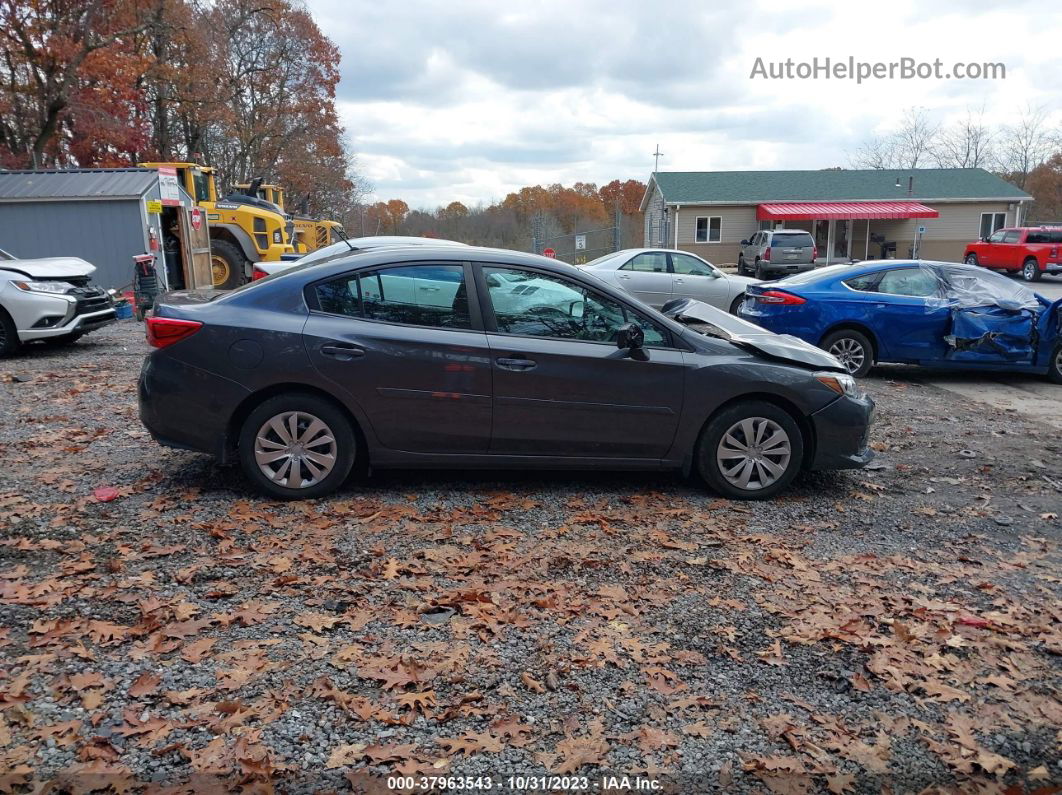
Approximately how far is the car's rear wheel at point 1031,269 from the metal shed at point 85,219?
3087cm

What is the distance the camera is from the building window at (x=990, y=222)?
42406 mm

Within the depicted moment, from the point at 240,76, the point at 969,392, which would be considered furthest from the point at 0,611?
the point at 240,76

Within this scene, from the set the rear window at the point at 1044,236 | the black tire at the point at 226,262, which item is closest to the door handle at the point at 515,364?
the black tire at the point at 226,262

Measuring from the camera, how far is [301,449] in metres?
5.14

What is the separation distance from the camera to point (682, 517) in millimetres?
5141

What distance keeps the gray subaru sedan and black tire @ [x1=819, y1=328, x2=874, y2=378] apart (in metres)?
5.09

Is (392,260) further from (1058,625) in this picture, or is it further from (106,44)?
(106,44)

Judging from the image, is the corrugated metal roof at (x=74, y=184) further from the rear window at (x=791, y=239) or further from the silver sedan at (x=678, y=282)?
the rear window at (x=791, y=239)

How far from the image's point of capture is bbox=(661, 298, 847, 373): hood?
18.2ft

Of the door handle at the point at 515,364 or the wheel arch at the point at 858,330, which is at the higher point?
the door handle at the point at 515,364

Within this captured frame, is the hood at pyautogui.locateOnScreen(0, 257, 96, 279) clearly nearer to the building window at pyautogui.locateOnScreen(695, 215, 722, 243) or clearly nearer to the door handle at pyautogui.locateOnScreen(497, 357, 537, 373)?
the door handle at pyautogui.locateOnScreen(497, 357, 537, 373)

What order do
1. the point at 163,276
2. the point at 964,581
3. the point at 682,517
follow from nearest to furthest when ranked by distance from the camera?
the point at 964,581 < the point at 682,517 < the point at 163,276

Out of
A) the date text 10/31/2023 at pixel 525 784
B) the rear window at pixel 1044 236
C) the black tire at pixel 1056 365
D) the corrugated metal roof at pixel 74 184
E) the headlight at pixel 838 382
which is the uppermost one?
the corrugated metal roof at pixel 74 184

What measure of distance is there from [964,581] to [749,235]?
128ft
